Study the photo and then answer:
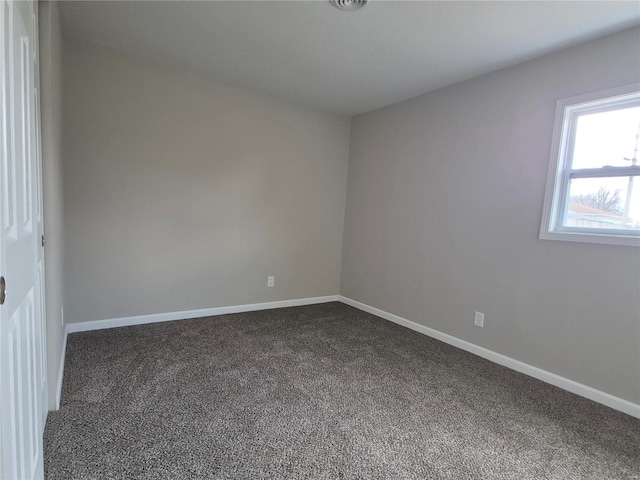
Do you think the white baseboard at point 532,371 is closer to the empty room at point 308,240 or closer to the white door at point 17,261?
the empty room at point 308,240

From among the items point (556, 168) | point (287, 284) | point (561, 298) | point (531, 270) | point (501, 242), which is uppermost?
point (556, 168)

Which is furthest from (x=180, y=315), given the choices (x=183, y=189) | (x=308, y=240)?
(x=308, y=240)

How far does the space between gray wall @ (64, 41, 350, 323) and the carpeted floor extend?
0.61m

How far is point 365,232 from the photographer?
4184 mm

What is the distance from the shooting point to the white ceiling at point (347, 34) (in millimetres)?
2084

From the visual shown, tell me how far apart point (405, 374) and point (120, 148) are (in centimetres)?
308

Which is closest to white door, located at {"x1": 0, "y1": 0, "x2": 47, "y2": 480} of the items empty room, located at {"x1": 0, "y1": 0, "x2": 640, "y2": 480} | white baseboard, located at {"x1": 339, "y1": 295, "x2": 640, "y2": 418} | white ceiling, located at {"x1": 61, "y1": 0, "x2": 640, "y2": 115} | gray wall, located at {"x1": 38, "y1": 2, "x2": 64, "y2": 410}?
empty room, located at {"x1": 0, "y1": 0, "x2": 640, "y2": 480}

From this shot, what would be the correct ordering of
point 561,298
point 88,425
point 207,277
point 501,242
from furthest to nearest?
point 207,277, point 501,242, point 561,298, point 88,425

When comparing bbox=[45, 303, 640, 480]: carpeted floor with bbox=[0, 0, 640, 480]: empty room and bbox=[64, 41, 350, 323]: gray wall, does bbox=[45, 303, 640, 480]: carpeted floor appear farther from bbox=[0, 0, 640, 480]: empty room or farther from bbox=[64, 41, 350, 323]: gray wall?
bbox=[64, 41, 350, 323]: gray wall

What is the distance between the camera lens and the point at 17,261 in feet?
3.23

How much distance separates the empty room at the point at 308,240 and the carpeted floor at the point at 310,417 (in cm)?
2

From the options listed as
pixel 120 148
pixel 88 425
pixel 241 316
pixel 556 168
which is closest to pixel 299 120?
pixel 120 148

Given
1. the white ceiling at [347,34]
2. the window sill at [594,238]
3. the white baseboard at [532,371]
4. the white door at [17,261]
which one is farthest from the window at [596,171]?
the white door at [17,261]

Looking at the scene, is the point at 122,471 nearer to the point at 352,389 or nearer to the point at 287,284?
the point at 352,389
